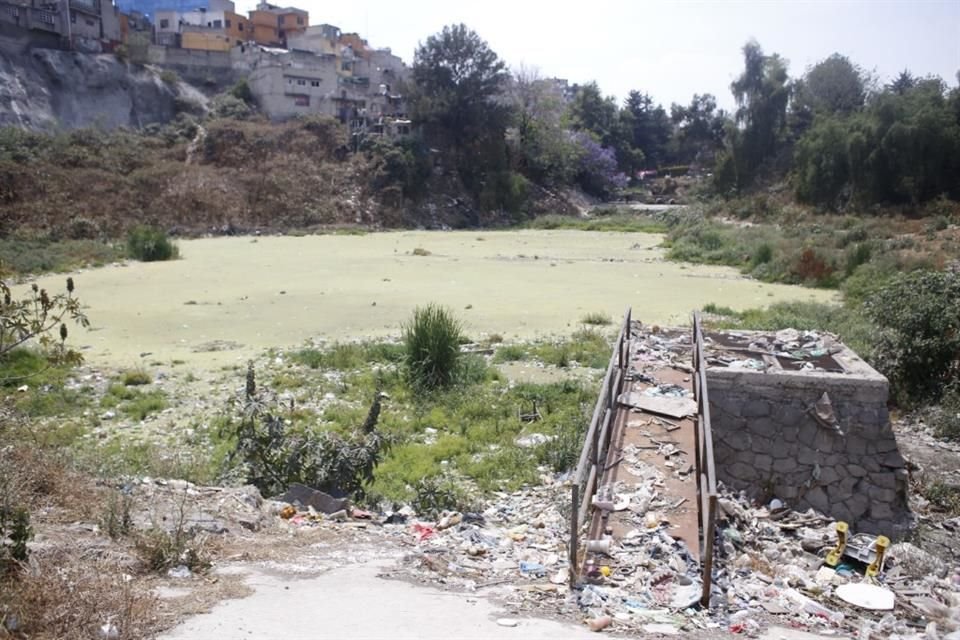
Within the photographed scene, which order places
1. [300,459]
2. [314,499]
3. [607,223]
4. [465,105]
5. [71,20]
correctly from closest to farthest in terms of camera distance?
[314,499] → [300,459] → [607,223] → [71,20] → [465,105]

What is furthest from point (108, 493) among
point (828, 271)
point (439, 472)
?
point (828, 271)

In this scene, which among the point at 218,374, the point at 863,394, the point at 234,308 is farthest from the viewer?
the point at 234,308

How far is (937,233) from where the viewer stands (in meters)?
26.6

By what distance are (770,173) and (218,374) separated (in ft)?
148

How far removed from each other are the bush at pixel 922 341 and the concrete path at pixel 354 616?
8878mm

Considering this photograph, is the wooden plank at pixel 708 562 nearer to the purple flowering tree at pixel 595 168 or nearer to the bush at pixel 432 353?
the bush at pixel 432 353

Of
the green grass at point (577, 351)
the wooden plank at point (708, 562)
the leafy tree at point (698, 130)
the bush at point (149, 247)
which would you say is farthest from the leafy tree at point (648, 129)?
the wooden plank at point (708, 562)

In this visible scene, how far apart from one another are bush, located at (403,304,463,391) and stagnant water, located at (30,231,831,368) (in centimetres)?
332

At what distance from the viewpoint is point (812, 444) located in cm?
788

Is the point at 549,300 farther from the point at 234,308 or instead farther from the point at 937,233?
the point at 937,233

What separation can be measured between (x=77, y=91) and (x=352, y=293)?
33.7 m

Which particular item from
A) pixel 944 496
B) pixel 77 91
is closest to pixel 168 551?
pixel 944 496

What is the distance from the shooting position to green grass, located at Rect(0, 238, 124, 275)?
23188 mm

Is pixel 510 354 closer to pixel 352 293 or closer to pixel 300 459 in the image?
pixel 300 459
